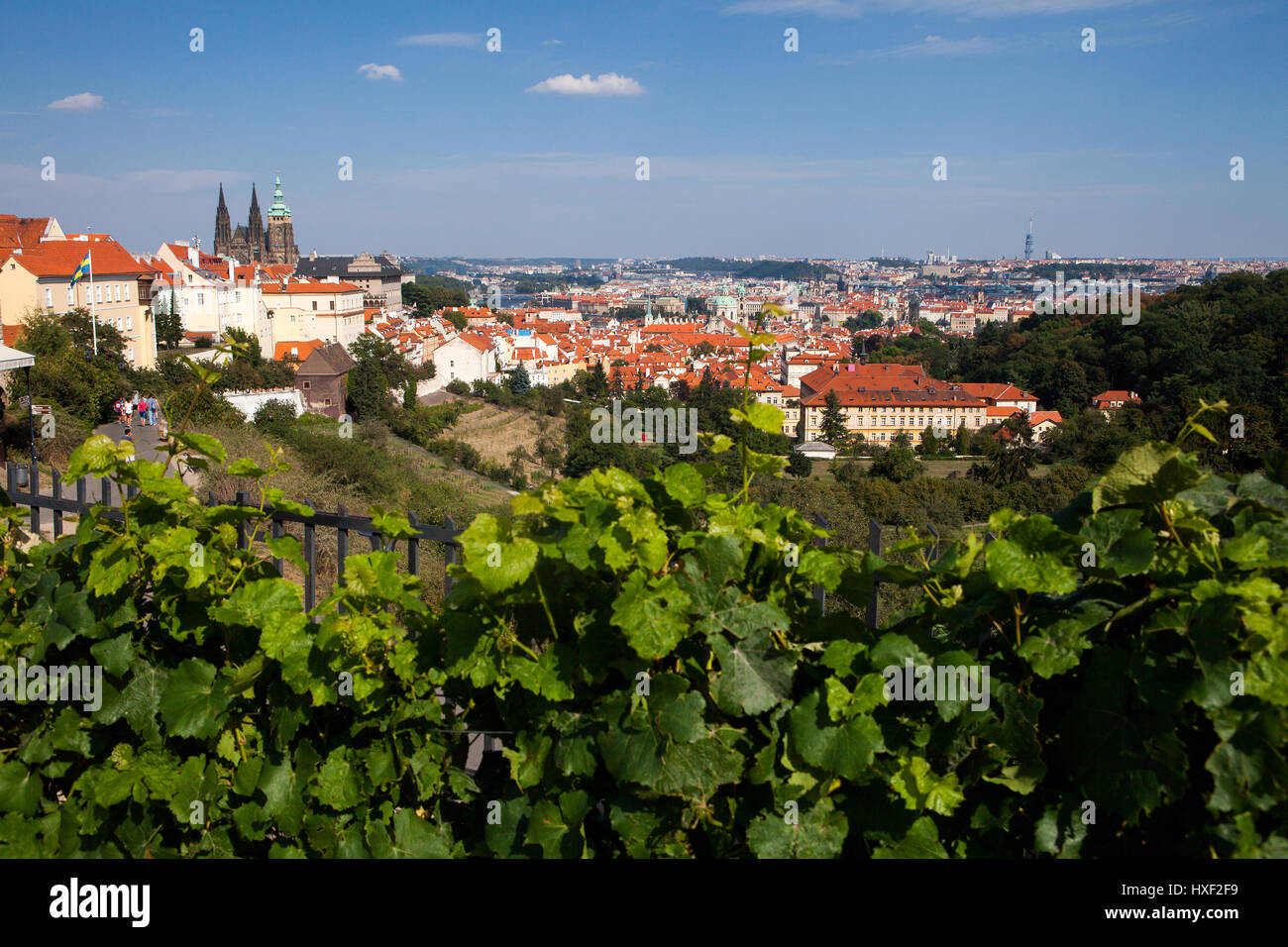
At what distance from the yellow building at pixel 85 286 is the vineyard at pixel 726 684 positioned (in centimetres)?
3293

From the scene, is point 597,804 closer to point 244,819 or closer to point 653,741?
point 653,741

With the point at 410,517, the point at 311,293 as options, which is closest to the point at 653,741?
the point at 410,517

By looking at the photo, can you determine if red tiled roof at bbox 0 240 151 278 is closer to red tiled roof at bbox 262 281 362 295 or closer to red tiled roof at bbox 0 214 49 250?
red tiled roof at bbox 0 214 49 250

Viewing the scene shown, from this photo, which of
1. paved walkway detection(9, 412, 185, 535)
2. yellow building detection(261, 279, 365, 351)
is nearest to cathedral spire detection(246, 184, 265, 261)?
yellow building detection(261, 279, 365, 351)

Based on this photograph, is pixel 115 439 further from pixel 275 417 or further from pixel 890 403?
pixel 890 403

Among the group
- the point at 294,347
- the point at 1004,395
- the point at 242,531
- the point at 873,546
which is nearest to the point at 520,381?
the point at 294,347

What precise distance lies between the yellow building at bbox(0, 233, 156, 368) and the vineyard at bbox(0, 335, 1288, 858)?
32932 mm

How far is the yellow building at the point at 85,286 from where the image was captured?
32.8 metres

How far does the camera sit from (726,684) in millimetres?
1648

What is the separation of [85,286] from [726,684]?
3981 cm

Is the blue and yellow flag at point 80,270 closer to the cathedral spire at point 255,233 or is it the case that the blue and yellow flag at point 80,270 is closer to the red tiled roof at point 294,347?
the red tiled roof at point 294,347

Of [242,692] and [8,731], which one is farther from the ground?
[242,692]

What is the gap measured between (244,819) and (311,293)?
6685cm
